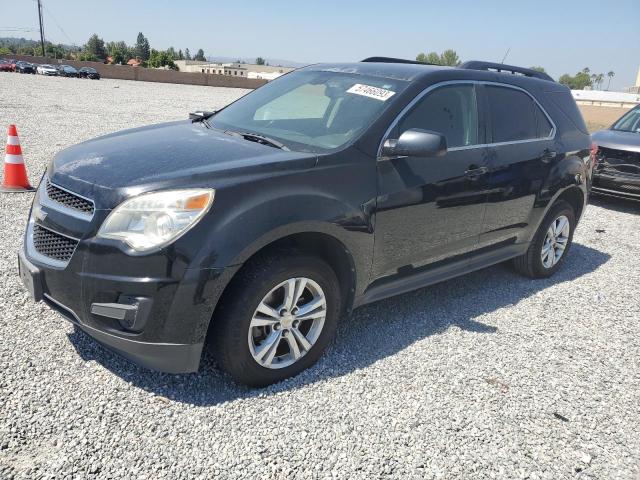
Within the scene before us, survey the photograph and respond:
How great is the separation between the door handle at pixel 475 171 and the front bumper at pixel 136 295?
2.03 metres

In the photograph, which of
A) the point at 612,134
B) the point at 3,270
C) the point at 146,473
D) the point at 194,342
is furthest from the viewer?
the point at 612,134

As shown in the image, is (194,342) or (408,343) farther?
(408,343)

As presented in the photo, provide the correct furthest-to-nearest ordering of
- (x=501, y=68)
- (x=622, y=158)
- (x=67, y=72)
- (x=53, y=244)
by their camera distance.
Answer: (x=67, y=72) → (x=622, y=158) → (x=501, y=68) → (x=53, y=244)

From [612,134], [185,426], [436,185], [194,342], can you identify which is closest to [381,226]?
[436,185]

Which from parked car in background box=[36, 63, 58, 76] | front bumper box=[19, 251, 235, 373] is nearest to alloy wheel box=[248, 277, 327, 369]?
front bumper box=[19, 251, 235, 373]

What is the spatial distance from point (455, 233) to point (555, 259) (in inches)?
77.2

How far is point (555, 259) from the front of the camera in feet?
17.3

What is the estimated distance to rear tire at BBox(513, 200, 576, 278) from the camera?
496cm

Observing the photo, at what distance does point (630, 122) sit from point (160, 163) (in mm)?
9369

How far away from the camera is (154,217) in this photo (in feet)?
8.43

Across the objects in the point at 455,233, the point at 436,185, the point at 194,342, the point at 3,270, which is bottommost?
A: the point at 3,270

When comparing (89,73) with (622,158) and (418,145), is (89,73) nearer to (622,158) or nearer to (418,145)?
(622,158)

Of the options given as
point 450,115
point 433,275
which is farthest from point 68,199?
point 450,115

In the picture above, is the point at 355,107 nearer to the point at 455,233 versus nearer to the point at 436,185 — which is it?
the point at 436,185
